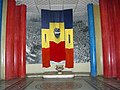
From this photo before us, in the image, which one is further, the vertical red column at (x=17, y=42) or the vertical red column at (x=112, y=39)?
the vertical red column at (x=17, y=42)

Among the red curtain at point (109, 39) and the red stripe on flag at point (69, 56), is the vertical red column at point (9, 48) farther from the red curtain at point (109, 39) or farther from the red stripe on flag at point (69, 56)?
the red curtain at point (109, 39)

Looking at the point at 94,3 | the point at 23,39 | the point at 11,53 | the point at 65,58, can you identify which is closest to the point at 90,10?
the point at 94,3

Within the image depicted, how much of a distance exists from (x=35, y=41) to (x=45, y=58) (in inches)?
46.3

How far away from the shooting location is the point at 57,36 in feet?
27.8

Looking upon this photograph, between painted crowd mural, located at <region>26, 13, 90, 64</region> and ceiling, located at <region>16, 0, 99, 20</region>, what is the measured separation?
0.44 metres

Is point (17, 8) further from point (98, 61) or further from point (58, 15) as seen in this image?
point (98, 61)

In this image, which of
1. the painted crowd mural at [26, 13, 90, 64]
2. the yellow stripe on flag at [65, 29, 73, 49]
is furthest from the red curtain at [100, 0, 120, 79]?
the painted crowd mural at [26, 13, 90, 64]

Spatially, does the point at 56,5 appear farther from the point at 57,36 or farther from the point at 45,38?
the point at 45,38

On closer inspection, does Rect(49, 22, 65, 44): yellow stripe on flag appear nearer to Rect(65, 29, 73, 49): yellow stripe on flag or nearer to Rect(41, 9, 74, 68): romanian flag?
Rect(41, 9, 74, 68): romanian flag

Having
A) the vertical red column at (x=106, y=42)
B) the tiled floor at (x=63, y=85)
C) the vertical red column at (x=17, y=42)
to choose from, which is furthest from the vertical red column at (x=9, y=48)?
the vertical red column at (x=106, y=42)

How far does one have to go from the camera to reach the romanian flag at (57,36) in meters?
8.26

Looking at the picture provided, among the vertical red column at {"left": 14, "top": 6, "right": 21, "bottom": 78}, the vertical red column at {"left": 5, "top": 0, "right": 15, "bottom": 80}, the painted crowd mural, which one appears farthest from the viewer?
the painted crowd mural

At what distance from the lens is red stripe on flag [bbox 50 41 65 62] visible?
833 centimetres

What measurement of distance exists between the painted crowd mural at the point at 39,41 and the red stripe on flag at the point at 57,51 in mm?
785
